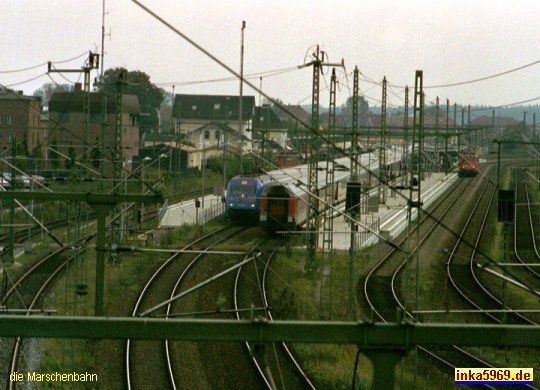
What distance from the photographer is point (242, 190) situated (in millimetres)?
24281

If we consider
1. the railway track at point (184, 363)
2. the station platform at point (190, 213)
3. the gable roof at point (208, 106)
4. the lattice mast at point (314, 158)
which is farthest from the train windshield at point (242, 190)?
the gable roof at point (208, 106)

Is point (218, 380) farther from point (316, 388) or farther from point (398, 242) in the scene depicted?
point (398, 242)

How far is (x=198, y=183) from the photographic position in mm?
34969

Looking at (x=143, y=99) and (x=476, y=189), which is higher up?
(x=143, y=99)

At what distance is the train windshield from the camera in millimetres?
24188

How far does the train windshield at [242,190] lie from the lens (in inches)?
952

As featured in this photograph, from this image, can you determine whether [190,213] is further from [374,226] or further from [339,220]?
[374,226]

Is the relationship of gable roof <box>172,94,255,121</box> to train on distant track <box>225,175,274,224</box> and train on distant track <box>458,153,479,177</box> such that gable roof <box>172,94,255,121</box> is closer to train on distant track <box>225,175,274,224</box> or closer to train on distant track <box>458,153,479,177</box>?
train on distant track <box>458,153,479,177</box>

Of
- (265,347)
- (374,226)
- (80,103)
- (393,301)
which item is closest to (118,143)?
(393,301)

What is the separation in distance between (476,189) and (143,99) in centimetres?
1605

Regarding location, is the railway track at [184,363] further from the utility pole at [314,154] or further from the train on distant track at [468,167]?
the train on distant track at [468,167]

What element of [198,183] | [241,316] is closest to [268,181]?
[198,183]

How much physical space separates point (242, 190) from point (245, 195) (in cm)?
16

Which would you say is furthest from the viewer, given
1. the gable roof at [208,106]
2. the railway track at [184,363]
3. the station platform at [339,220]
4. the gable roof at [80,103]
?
the gable roof at [208,106]
